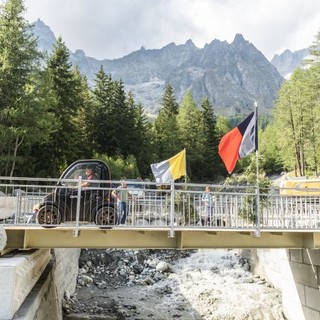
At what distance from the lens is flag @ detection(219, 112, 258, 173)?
1190 cm

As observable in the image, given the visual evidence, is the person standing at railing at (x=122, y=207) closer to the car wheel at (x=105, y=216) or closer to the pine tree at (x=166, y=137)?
the car wheel at (x=105, y=216)

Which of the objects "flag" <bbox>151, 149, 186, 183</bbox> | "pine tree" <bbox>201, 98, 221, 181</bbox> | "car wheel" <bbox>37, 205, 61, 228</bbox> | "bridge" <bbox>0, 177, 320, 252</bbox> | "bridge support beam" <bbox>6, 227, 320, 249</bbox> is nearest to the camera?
"bridge" <bbox>0, 177, 320, 252</bbox>

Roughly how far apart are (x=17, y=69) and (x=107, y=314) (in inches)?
738

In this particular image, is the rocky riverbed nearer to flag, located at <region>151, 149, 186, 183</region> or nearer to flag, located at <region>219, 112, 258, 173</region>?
flag, located at <region>151, 149, 186, 183</region>

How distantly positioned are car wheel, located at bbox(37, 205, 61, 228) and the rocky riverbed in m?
7.08

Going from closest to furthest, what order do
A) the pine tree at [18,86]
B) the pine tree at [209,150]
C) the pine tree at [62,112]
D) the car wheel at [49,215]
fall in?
the car wheel at [49,215], the pine tree at [18,86], the pine tree at [62,112], the pine tree at [209,150]

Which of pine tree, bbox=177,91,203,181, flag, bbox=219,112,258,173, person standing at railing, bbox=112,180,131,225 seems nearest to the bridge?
person standing at railing, bbox=112,180,131,225

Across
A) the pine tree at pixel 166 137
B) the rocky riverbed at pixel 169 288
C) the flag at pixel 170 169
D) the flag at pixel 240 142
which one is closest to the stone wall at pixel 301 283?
the rocky riverbed at pixel 169 288

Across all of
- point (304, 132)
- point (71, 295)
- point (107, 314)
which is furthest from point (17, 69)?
point (304, 132)

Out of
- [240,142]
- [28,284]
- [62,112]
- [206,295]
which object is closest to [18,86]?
[62,112]

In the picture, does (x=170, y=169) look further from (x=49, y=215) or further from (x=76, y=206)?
(x=49, y=215)

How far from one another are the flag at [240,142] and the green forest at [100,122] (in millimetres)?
17623

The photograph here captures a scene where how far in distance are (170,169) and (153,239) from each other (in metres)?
4.16

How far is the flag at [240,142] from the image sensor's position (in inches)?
468
